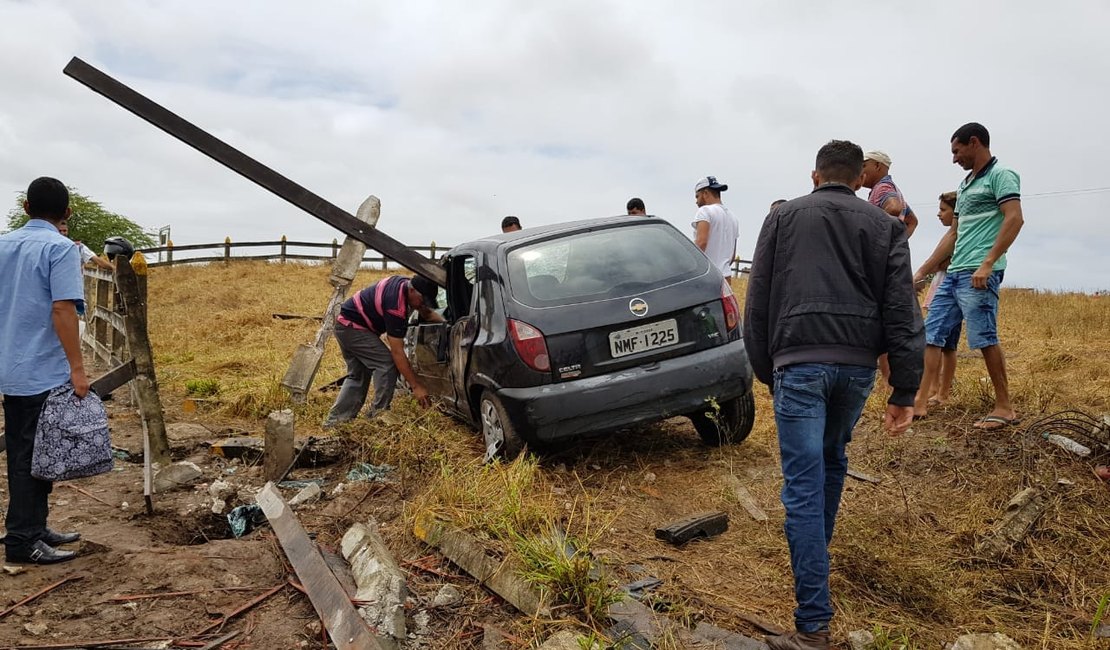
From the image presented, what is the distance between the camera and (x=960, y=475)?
4.55 m

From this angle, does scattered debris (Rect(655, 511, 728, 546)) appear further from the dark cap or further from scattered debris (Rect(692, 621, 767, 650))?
the dark cap

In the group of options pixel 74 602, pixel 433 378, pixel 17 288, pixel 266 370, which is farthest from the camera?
pixel 266 370

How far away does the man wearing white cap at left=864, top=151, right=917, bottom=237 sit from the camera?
5699mm

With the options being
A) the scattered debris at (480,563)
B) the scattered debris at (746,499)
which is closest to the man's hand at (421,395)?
the scattered debris at (480,563)

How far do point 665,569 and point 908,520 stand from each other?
138 centimetres

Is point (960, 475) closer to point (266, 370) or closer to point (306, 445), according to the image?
point (306, 445)

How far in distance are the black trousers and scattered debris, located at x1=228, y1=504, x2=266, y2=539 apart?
0.96 meters

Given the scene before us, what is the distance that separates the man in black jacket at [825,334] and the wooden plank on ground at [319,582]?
1520mm

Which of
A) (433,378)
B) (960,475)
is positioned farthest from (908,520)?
(433,378)

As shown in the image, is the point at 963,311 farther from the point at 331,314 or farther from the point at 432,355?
the point at 331,314

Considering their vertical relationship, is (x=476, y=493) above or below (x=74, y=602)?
above

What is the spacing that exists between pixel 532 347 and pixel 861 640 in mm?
2400

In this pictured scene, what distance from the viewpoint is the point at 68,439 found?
3863 mm

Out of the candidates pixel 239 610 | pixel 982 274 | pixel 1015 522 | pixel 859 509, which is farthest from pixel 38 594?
pixel 982 274
